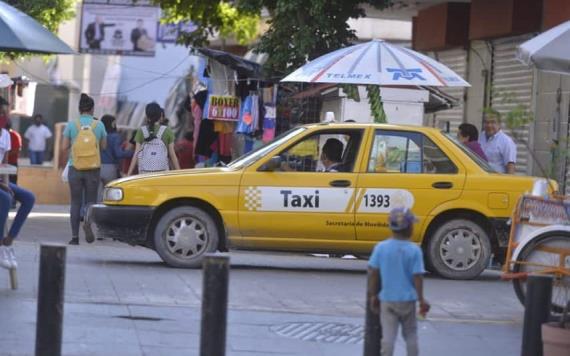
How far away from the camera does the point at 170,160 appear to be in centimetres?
1576

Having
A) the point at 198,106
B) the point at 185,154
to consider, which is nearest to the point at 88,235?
the point at 198,106

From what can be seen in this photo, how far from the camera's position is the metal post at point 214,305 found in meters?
7.93

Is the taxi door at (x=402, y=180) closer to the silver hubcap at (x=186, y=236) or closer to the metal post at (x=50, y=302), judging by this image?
the silver hubcap at (x=186, y=236)

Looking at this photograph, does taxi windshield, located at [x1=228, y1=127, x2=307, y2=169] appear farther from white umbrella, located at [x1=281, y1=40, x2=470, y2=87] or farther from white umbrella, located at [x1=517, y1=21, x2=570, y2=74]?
white umbrella, located at [x1=517, y1=21, x2=570, y2=74]

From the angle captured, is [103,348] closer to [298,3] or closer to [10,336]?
[10,336]

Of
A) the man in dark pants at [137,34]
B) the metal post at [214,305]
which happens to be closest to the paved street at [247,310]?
the metal post at [214,305]

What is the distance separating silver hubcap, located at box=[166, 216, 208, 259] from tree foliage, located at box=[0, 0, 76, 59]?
895 cm

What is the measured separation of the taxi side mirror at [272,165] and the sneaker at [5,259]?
314 centimetres

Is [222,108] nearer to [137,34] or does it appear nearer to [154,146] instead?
[154,146]

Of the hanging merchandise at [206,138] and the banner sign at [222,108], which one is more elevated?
the banner sign at [222,108]

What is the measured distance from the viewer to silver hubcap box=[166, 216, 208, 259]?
13.4 metres

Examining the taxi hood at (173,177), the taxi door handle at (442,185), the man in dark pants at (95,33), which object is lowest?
the taxi hood at (173,177)

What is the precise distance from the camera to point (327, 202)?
43.7 feet

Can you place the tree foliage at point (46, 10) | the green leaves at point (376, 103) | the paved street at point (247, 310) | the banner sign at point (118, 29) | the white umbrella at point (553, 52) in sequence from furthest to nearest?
→ 1. the banner sign at point (118, 29)
2. the tree foliage at point (46, 10)
3. the green leaves at point (376, 103)
4. the white umbrella at point (553, 52)
5. the paved street at point (247, 310)
